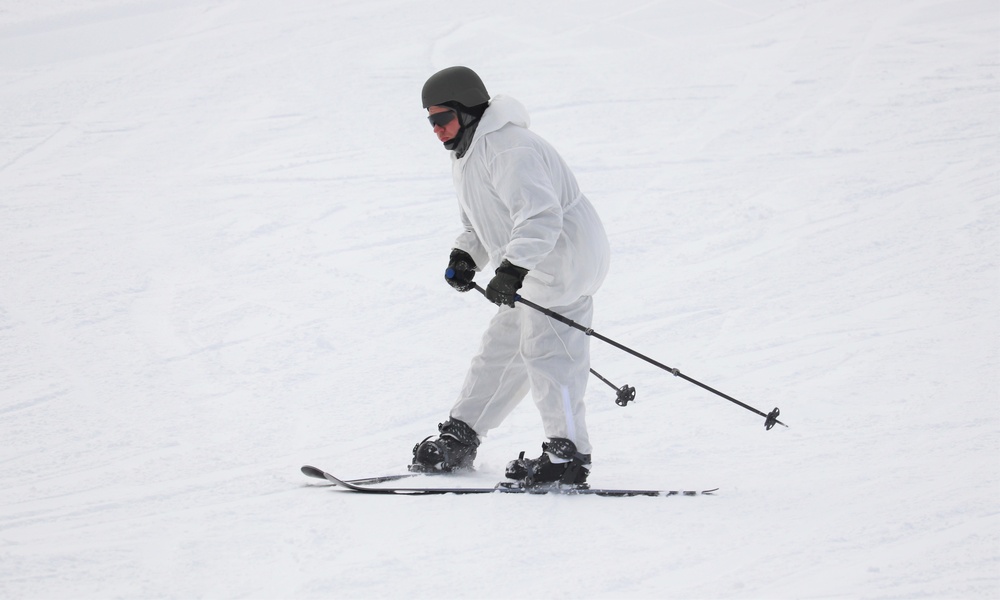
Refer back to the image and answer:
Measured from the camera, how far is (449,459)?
3.97 metres

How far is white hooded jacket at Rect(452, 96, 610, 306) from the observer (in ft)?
11.3

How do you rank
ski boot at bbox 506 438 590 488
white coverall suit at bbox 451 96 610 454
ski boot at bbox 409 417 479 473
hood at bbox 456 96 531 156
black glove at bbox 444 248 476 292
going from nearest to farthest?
white coverall suit at bbox 451 96 610 454 → hood at bbox 456 96 531 156 → ski boot at bbox 506 438 590 488 → black glove at bbox 444 248 476 292 → ski boot at bbox 409 417 479 473

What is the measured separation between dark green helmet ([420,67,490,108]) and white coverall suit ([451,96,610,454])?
9cm

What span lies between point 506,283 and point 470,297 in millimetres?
3194

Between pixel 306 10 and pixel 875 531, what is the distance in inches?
468

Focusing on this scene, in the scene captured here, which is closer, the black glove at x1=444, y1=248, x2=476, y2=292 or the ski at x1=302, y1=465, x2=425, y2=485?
the ski at x1=302, y1=465, x2=425, y2=485

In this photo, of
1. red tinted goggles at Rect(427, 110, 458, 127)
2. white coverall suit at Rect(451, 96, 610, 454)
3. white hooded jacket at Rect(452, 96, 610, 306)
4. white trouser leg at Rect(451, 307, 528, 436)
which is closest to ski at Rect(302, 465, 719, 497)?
white coverall suit at Rect(451, 96, 610, 454)

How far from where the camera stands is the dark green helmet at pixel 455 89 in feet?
11.8

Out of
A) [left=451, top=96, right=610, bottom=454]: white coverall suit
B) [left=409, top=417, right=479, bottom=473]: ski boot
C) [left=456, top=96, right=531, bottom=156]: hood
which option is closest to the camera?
[left=451, top=96, right=610, bottom=454]: white coverall suit

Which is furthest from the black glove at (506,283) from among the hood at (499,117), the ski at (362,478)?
the ski at (362,478)

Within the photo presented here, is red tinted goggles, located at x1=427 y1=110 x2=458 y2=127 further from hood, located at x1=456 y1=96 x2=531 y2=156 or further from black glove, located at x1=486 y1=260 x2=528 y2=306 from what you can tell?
black glove, located at x1=486 y1=260 x2=528 y2=306

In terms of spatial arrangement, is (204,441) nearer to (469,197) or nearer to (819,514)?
(469,197)

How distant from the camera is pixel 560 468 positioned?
12.1 feet

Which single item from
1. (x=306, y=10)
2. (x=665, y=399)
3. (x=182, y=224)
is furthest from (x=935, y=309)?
(x=306, y=10)
